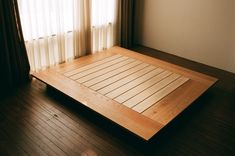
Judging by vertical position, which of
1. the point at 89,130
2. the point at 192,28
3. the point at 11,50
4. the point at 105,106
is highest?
the point at 192,28

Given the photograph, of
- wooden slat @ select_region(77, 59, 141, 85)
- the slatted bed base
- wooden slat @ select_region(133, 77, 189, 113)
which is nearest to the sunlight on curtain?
the slatted bed base

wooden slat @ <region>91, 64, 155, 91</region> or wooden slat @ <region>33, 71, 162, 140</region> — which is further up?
wooden slat @ <region>91, 64, 155, 91</region>

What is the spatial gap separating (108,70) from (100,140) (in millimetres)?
1101

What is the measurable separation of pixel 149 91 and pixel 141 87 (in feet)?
0.37

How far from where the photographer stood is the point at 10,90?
2934 mm

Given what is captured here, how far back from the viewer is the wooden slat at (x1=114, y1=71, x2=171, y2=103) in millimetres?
2567

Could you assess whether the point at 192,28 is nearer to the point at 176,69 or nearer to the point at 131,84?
the point at 176,69

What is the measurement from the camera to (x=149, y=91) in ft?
8.89

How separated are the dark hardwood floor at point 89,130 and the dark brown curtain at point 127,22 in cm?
169

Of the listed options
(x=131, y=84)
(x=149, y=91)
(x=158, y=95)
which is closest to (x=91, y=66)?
(x=131, y=84)

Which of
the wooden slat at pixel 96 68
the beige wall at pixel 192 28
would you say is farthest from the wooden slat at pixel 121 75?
the beige wall at pixel 192 28

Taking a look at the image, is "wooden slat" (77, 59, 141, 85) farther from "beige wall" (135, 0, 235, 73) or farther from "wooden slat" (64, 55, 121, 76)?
"beige wall" (135, 0, 235, 73)

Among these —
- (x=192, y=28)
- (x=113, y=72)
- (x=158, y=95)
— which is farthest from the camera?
(x=192, y=28)

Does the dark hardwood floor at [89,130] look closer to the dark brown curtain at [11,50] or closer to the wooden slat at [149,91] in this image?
the dark brown curtain at [11,50]
